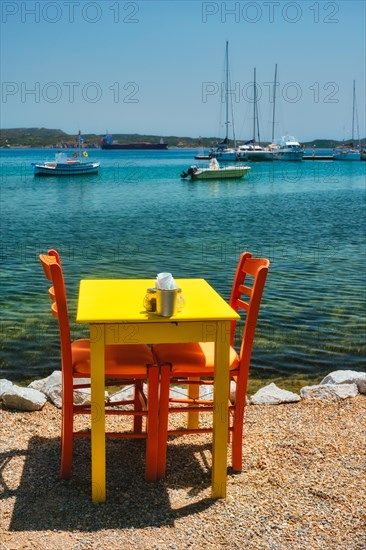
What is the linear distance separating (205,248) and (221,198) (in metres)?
23.2

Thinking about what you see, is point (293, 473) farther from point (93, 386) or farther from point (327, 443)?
point (93, 386)

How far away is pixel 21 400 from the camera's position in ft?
18.0

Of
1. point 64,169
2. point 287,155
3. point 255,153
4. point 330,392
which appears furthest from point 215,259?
point 287,155

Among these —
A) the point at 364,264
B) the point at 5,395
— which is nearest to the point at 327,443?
the point at 5,395

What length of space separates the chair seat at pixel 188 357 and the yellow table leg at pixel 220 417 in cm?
26

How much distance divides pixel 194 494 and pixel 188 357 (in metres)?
0.85

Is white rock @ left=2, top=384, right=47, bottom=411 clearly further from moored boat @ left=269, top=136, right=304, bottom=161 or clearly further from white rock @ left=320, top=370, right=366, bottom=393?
moored boat @ left=269, top=136, right=304, bottom=161

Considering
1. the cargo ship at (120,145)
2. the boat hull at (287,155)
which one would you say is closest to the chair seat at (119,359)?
the boat hull at (287,155)

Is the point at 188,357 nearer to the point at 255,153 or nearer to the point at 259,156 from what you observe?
the point at 255,153

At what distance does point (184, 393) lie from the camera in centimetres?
618

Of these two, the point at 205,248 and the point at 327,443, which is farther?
the point at 205,248

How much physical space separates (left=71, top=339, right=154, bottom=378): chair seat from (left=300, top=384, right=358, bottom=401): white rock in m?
2.03

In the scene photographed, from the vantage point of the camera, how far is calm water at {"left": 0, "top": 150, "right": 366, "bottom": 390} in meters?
8.11

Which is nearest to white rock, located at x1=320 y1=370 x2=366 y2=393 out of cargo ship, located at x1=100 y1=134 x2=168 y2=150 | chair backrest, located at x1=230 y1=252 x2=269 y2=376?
chair backrest, located at x1=230 y1=252 x2=269 y2=376
